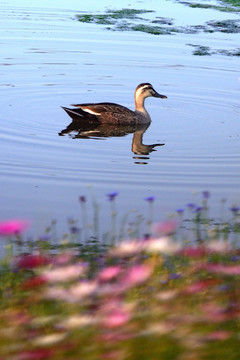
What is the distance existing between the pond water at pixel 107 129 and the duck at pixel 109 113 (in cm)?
24

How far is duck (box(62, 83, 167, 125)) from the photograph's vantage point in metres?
14.4

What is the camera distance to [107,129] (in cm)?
1445

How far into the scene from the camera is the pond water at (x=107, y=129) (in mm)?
9867

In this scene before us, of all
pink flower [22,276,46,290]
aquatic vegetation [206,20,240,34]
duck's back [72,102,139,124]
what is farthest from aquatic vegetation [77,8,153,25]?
pink flower [22,276,46,290]

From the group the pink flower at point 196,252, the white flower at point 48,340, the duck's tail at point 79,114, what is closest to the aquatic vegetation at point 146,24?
the duck's tail at point 79,114

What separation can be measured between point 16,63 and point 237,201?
32.8 ft

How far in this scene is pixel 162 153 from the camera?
39.7 ft

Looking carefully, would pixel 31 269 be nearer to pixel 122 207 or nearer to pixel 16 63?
pixel 122 207

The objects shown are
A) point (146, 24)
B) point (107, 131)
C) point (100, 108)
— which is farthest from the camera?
point (146, 24)

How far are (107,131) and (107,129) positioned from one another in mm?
239

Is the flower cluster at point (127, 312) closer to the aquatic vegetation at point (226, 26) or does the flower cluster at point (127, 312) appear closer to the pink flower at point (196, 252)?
the pink flower at point (196, 252)

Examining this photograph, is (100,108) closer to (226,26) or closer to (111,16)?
(226,26)

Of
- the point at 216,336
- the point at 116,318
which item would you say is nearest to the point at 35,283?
the point at 116,318

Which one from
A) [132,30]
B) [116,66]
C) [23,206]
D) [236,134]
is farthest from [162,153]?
[132,30]
